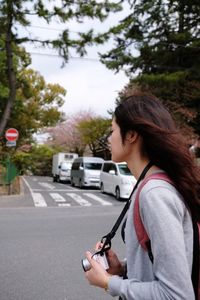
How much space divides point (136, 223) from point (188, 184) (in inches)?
8.9

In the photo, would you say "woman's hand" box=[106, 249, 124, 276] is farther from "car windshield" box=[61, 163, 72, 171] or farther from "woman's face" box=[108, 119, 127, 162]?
"car windshield" box=[61, 163, 72, 171]

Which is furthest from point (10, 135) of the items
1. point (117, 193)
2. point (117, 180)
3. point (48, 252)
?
point (48, 252)

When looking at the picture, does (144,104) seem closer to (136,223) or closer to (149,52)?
(136,223)

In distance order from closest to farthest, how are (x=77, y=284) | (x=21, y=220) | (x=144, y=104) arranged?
(x=144, y=104) < (x=77, y=284) < (x=21, y=220)

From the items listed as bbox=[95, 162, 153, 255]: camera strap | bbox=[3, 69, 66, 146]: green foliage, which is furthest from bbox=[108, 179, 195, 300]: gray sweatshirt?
bbox=[3, 69, 66, 146]: green foliage

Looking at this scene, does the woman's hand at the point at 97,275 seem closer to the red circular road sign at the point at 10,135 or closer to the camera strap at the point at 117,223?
the camera strap at the point at 117,223

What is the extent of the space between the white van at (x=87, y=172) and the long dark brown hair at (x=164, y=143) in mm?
21382

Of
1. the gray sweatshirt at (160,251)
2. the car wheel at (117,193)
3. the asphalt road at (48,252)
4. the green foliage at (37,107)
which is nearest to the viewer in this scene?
the gray sweatshirt at (160,251)

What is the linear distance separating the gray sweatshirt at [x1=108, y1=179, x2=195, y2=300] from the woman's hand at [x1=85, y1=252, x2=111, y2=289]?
0.04 meters

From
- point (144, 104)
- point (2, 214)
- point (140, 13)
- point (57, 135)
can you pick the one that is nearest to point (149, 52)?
point (140, 13)

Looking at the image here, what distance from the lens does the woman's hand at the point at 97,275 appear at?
4.75ft

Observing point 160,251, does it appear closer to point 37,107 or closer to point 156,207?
point 156,207

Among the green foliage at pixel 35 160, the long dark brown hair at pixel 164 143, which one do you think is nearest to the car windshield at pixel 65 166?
the green foliage at pixel 35 160

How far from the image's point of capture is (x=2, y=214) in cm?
1118
